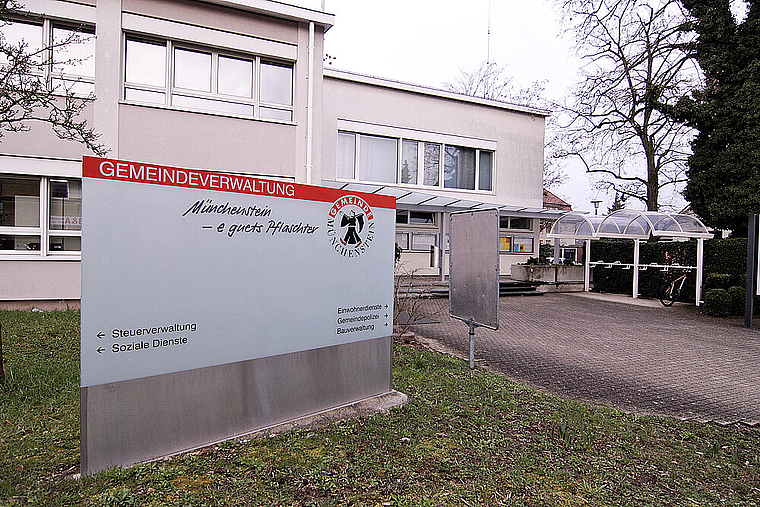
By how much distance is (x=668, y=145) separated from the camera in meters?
24.2

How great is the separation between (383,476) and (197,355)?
1.63m

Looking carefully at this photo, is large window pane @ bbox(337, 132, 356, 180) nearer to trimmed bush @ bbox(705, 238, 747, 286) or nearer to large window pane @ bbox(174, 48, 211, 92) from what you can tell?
large window pane @ bbox(174, 48, 211, 92)

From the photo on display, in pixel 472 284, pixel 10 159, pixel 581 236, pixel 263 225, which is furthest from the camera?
pixel 581 236

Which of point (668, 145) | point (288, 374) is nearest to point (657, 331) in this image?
point (288, 374)

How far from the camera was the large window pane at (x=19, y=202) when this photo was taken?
429 inches

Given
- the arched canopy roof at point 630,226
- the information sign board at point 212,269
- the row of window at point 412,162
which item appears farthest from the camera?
the row of window at point 412,162

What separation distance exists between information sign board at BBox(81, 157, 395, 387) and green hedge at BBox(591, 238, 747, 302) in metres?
13.7

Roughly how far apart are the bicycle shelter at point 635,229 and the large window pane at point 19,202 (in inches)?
664

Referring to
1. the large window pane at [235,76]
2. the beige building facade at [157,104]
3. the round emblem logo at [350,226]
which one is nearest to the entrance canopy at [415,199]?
the beige building facade at [157,104]

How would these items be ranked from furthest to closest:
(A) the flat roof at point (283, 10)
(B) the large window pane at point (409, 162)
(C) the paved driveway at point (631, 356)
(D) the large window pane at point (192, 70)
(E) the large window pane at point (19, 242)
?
(B) the large window pane at point (409, 162) → (A) the flat roof at point (283, 10) → (D) the large window pane at point (192, 70) → (E) the large window pane at point (19, 242) → (C) the paved driveway at point (631, 356)

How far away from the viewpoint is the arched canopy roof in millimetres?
15969

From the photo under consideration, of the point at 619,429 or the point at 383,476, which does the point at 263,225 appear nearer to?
the point at 383,476

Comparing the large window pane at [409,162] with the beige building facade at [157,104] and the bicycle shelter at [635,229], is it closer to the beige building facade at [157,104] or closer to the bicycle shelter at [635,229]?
the beige building facade at [157,104]

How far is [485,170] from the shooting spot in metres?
20.2
